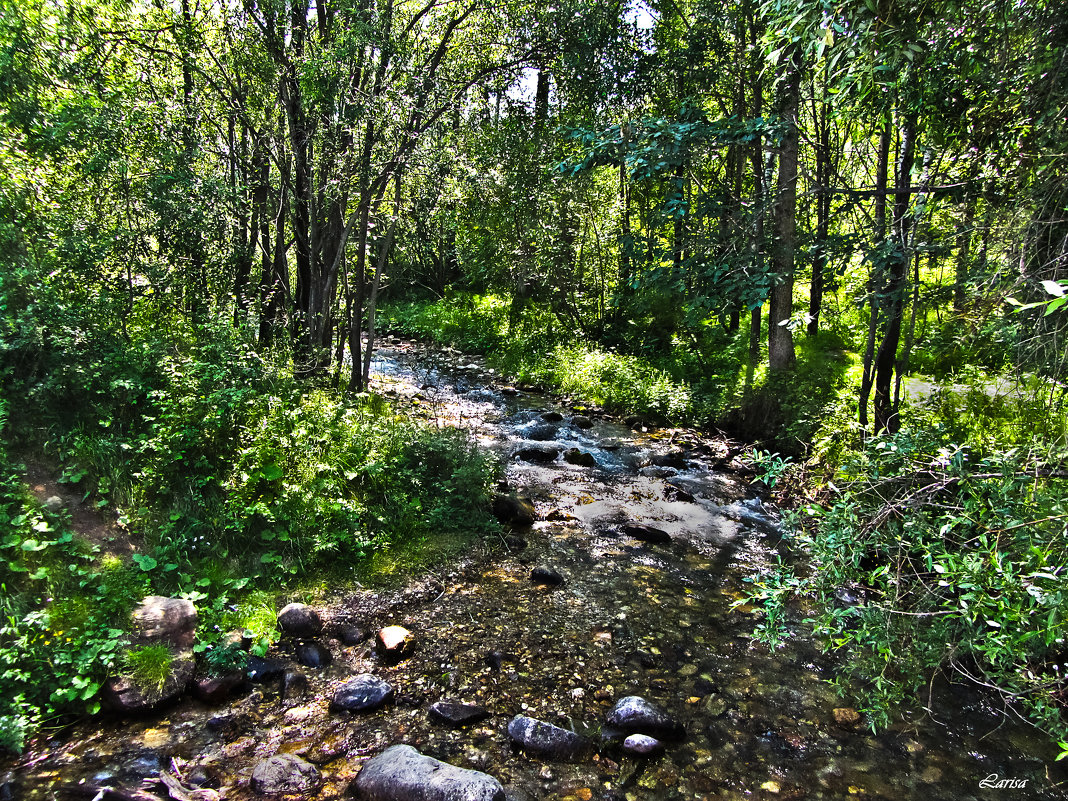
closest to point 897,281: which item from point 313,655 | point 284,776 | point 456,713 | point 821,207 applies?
point 821,207

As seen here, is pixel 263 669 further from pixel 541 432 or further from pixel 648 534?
pixel 541 432

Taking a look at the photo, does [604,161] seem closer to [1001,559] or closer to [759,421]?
[1001,559]

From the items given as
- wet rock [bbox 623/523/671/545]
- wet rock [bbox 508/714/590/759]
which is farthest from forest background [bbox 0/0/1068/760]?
wet rock [bbox 508/714/590/759]

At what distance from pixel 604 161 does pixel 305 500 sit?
16.4ft

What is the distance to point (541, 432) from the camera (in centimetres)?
1260

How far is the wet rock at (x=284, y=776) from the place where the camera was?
3.91m

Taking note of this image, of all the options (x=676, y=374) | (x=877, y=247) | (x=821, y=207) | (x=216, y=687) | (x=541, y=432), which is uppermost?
(x=821, y=207)

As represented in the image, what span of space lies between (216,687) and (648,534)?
536 centimetres

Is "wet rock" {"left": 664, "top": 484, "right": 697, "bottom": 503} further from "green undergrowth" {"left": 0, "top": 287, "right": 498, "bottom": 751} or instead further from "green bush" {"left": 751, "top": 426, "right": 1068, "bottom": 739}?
"green bush" {"left": 751, "top": 426, "right": 1068, "bottom": 739}

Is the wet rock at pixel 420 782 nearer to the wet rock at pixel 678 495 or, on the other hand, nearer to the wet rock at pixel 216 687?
the wet rock at pixel 216 687

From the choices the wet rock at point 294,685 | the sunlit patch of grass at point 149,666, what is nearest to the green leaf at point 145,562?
the sunlit patch of grass at point 149,666

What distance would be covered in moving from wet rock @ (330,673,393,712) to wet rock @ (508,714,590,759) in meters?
1.07

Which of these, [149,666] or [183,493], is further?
[183,493]

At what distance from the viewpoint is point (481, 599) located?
21.2 ft
